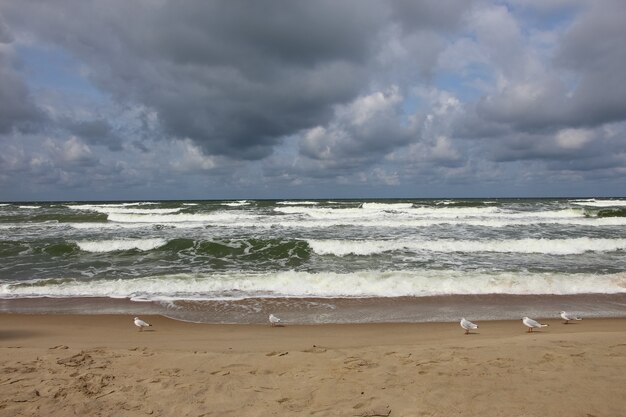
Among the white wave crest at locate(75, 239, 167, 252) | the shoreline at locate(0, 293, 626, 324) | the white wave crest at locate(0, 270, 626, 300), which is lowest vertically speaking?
the shoreline at locate(0, 293, 626, 324)

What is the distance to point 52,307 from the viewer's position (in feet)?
28.3

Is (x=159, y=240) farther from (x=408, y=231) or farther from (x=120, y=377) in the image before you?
(x=120, y=377)

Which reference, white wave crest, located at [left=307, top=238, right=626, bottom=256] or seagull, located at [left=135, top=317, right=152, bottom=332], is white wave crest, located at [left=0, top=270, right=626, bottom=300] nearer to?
seagull, located at [left=135, top=317, right=152, bottom=332]

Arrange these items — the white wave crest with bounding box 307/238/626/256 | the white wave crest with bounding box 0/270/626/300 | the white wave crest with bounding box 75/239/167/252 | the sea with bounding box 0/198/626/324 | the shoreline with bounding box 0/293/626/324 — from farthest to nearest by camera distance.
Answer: the white wave crest with bounding box 75/239/167/252
the white wave crest with bounding box 307/238/626/256
the white wave crest with bounding box 0/270/626/300
the sea with bounding box 0/198/626/324
the shoreline with bounding box 0/293/626/324

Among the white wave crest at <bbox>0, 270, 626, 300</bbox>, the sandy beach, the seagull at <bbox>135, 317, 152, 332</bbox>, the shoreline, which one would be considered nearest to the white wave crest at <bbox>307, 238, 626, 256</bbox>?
the white wave crest at <bbox>0, 270, 626, 300</bbox>

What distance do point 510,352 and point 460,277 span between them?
18.0 ft

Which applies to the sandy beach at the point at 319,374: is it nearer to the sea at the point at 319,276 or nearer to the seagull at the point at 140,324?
the seagull at the point at 140,324

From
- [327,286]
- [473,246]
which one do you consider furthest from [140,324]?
[473,246]

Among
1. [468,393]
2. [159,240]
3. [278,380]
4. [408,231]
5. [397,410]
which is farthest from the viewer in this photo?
[408,231]

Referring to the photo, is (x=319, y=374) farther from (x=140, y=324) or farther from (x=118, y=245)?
(x=118, y=245)

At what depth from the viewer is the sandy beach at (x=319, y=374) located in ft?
11.6

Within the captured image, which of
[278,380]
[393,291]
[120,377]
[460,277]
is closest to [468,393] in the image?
[278,380]

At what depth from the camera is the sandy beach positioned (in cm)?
355

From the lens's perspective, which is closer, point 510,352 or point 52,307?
point 510,352
